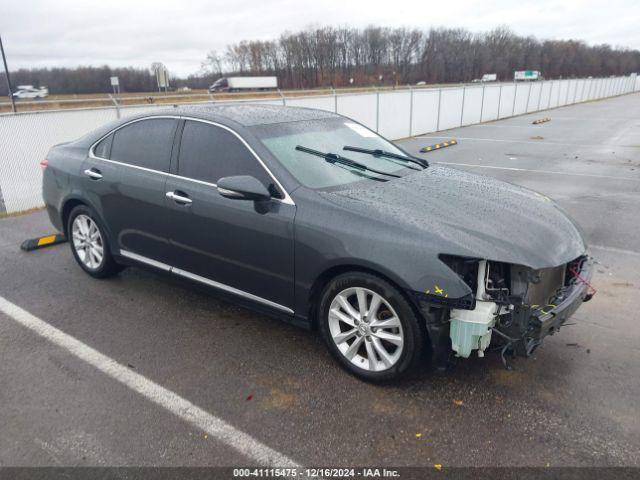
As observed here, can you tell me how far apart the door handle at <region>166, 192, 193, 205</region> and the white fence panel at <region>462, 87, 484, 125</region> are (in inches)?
799

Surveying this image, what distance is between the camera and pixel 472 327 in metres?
2.78

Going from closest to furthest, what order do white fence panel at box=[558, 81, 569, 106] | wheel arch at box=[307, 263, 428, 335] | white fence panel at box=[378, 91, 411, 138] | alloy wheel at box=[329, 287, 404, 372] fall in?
1. wheel arch at box=[307, 263, 428, 335]
2. alloy wheel at box=[329, 287, 404, 372]
3. white fence panel at box=[378, 91, 411, 138]
4. white fence panel at box=[558, 81, 569, 106]

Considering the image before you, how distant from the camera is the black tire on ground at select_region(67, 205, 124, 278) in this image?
464cm

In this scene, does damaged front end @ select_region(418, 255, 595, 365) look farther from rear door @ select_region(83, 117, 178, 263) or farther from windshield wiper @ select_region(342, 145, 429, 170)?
rear door @ select_region(83, 117, 178, 263)

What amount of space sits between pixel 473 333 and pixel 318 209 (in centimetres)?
120

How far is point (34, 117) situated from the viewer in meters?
8.17

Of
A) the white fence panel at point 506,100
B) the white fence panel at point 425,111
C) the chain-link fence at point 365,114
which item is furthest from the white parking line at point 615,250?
the white fence panel at point 506,100

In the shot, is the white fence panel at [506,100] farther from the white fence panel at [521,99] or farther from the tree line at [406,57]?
the tree line at [406,57]

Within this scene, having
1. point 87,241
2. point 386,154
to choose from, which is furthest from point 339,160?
point 87,241

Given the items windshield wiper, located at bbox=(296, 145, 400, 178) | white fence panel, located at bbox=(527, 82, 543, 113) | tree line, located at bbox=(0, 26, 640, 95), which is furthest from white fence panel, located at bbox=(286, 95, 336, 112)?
tree line, located at bbox=(0, 26, 640, 95)

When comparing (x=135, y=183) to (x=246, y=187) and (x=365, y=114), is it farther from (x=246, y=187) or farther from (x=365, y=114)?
(x=365, y=114)

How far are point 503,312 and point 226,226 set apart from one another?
195cm

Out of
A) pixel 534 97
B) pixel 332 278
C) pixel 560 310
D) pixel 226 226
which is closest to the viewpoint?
pixel 560 310

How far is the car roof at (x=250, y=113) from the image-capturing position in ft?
12.7
